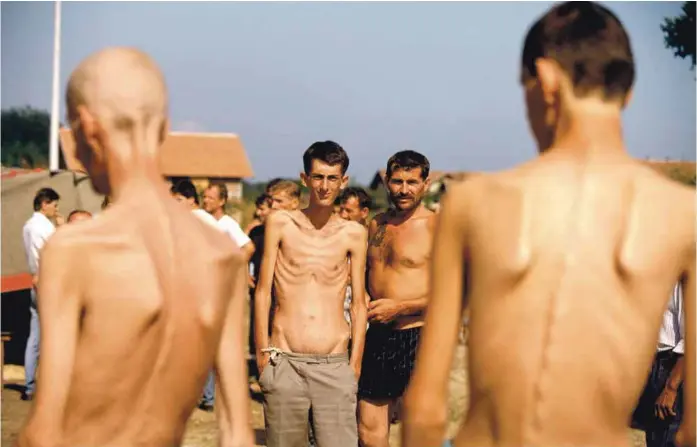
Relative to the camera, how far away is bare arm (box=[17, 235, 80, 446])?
2449mm

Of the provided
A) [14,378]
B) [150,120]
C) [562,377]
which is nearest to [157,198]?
[150,120]

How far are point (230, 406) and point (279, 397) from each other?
11.4 feet

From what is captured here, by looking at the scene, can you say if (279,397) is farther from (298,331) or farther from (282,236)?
(282,236)

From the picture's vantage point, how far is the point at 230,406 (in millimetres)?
2871

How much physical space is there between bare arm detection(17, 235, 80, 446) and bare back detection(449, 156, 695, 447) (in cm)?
101

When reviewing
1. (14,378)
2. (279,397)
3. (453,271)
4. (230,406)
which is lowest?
(14,378)

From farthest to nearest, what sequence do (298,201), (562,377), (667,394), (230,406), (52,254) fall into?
(298,201) < (667,394) < (230,406) < (562,377) < (52,254)

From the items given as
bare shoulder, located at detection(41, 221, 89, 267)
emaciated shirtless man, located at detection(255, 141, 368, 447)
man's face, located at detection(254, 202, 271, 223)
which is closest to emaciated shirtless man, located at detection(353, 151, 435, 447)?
emaciated shirtless man, located at detection(255, 141, 368, 447)

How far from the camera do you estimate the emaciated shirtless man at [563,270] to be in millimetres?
2662

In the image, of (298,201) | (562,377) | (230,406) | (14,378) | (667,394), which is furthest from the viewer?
(14,378)

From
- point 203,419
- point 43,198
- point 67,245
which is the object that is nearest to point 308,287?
point 67,245

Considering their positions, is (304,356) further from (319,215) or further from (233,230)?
(233,230)

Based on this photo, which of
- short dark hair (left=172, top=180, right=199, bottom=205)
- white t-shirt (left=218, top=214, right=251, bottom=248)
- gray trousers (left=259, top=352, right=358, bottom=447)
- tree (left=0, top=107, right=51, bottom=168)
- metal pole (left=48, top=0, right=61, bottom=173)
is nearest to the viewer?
gray trousers (left=259, top=352, right=358, bottom=447)

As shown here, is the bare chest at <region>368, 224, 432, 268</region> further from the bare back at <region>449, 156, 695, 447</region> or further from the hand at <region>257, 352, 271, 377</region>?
the bare back at <region>449, 156, 695, 447</region>
